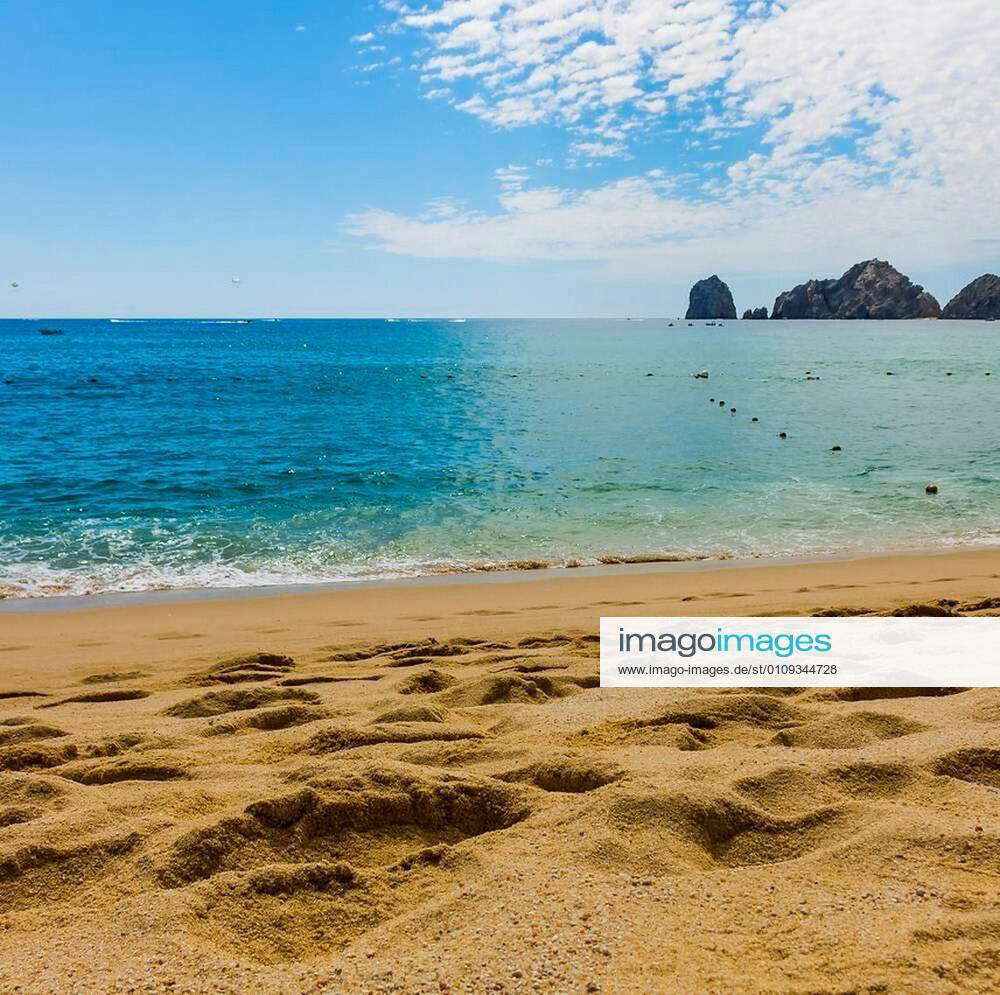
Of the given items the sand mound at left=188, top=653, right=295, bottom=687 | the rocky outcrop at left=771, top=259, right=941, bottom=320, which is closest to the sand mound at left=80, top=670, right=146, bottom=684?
the sand mound at left=188, top=653, right=295, bottom=687

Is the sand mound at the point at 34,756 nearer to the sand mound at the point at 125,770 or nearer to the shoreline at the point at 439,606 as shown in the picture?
the sand mound at the point at 125,770

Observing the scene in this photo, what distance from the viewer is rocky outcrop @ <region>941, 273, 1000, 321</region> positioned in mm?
181375

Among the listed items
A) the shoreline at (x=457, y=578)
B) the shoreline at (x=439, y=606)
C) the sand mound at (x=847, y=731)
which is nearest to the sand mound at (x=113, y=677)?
the shoreline at (x=439, y=606)

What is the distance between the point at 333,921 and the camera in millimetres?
3168

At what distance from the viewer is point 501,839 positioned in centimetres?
362

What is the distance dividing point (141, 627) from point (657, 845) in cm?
831

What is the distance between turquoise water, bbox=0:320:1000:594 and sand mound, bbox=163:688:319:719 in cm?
658

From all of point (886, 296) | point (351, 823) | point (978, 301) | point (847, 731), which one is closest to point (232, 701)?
point (351, 823)

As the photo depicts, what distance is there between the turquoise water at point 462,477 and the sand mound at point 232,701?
6.58 m

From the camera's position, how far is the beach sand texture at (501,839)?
277 centimetres

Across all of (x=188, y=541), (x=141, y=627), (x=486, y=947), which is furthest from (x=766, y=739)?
(x=188, y=541)

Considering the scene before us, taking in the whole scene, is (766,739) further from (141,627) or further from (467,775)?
(141,627)

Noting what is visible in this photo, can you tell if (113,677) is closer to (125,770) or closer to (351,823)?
(125,770)

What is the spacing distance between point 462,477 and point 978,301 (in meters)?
207
